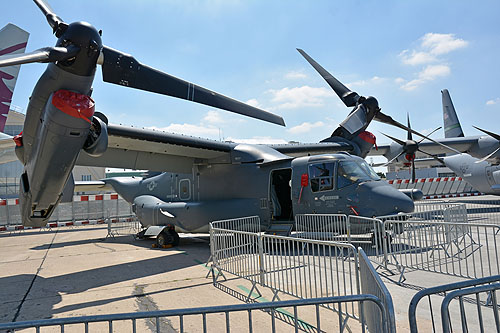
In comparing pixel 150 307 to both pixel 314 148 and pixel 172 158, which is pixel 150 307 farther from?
pixel 314 148

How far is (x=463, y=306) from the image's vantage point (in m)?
2.32

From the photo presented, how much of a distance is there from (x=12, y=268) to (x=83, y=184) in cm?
689

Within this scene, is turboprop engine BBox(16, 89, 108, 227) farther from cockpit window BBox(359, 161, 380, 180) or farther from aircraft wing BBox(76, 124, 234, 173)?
cockpit window BBox(359, 161, 380, 180)

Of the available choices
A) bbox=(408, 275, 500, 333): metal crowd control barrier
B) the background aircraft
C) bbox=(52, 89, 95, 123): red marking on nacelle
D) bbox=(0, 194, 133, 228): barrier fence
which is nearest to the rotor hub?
bbox=(52, 89, 95, 123): red marking on nacelle

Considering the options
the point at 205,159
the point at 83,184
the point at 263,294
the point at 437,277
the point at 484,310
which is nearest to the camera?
the point at 484,310

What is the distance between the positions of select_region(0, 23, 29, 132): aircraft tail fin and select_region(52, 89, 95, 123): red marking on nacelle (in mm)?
11043

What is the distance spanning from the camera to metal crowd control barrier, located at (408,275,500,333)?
2119 mm

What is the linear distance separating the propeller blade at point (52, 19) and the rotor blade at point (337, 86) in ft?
33.3

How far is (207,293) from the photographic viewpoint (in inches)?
216

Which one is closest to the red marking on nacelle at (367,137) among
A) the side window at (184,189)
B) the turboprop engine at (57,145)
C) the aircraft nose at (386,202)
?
the aircraft nose at (386,202)

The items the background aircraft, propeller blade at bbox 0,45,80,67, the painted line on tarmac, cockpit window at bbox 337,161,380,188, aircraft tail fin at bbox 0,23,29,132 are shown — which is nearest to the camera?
the painted line on tarmac

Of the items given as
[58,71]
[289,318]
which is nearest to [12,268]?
[58,71]

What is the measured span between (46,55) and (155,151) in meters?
4.92

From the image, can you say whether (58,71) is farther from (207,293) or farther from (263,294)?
(263,294)
